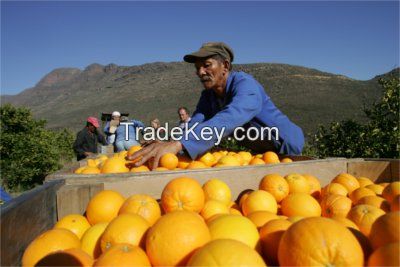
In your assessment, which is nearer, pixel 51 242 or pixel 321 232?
pixel 321 232

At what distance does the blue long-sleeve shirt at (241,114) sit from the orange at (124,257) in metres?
1.58

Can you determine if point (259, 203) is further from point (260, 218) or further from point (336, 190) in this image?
point (336, 190)

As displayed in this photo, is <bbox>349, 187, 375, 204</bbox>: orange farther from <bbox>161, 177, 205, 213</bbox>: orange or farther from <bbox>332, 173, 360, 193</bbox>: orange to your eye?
<bbox>161, 177, 205, 213</bbox>: orange

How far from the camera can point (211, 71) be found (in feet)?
10.8

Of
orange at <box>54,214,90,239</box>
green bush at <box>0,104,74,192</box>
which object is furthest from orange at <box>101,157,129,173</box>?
green bush at <box>0,104,74,192</box>

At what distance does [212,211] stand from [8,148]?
37.4ft

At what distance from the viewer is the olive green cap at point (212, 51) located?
3199 mm

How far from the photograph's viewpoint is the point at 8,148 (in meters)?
10.7

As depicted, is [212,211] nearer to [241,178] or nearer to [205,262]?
[241,178]

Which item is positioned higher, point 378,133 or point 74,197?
point 74,197

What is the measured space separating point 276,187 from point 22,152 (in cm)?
1099

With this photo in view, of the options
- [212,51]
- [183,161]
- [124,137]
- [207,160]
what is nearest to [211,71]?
[212,51]

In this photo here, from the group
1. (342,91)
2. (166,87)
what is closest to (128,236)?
(342,91)

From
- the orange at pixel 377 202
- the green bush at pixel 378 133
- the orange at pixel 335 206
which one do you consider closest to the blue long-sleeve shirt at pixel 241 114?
the orange at pixel 335 206
